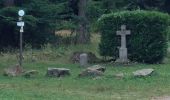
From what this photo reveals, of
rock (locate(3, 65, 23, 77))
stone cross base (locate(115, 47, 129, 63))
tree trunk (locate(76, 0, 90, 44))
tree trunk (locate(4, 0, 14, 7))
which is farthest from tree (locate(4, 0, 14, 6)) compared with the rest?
rock (locate(3, 65, 23, 77))

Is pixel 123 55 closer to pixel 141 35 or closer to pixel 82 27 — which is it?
pixel 141 35

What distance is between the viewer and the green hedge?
24.2m

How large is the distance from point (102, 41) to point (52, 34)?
33.2ft

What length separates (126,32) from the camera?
24.2 metres

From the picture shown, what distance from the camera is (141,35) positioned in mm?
24359

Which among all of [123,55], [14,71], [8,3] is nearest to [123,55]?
[123,55]

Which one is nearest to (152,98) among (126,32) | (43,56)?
(126,32)

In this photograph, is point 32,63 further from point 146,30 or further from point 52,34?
point 52,34

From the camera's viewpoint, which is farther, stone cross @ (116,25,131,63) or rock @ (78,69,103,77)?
stone cross @ (116,25,131,63)

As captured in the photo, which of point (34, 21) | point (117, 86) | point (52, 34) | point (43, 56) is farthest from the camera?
point (52, 34)

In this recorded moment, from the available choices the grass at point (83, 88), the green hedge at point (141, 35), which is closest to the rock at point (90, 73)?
the grass at point (83, 88)

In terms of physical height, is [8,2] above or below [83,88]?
above

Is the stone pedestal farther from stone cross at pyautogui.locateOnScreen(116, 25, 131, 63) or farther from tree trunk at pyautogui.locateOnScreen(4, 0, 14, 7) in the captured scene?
tree trunk at pyautogui.locateOnScreen(4, 0, 14, 7)

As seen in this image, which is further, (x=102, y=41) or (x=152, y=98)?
(x=102, y=41)
